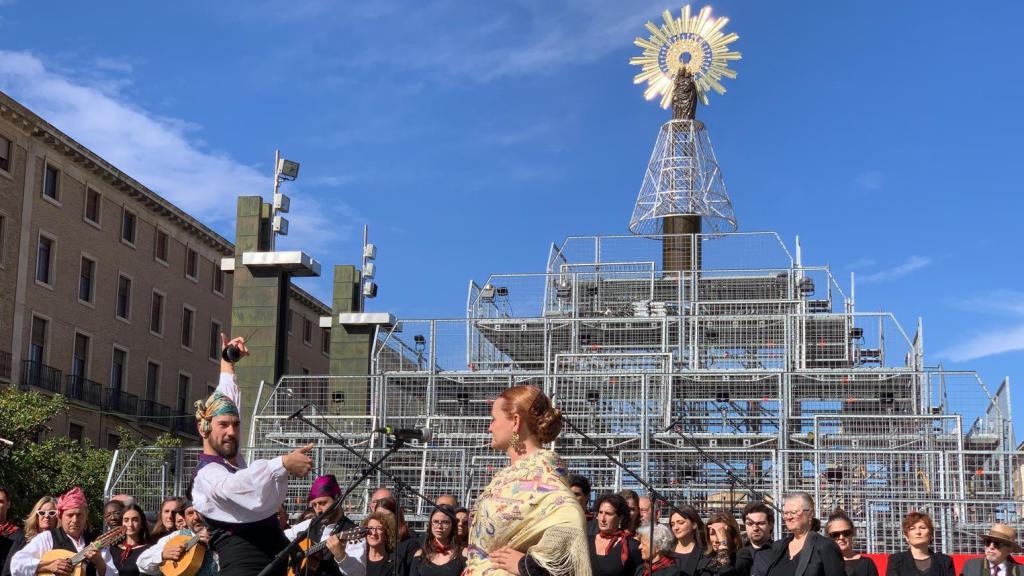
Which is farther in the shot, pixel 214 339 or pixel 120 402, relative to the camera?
pixel 214 339

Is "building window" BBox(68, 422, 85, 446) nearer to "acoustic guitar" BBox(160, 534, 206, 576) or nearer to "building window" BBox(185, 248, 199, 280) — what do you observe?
"building window" BBox(185, 248, 199, 280)

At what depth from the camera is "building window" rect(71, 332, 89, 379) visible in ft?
150

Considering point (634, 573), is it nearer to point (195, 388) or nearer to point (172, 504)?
point (172, 504)

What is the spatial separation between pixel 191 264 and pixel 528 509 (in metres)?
51.9

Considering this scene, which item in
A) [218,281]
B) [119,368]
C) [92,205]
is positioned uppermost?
[92,205]

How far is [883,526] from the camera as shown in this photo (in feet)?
45.8

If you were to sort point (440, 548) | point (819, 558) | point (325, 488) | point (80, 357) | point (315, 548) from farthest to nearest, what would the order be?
point (80, 357) → point (440, 548) → point (325, 488) → point (819, 558) → point (315, 548)

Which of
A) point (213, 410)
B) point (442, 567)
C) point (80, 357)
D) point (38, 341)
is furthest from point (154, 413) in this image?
point (213, 410)

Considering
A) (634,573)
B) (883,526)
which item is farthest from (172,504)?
(883,526)

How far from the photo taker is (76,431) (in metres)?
44.5

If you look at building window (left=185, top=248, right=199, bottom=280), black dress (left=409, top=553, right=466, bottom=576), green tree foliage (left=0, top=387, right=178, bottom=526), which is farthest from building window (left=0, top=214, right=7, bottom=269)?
black dress (left=409, top=553, right=466, bottom=576)

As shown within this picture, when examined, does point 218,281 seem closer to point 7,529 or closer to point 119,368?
point 119,368

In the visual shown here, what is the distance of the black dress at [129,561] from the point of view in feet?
34.2

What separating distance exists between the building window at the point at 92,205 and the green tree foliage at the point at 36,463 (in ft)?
43.4
